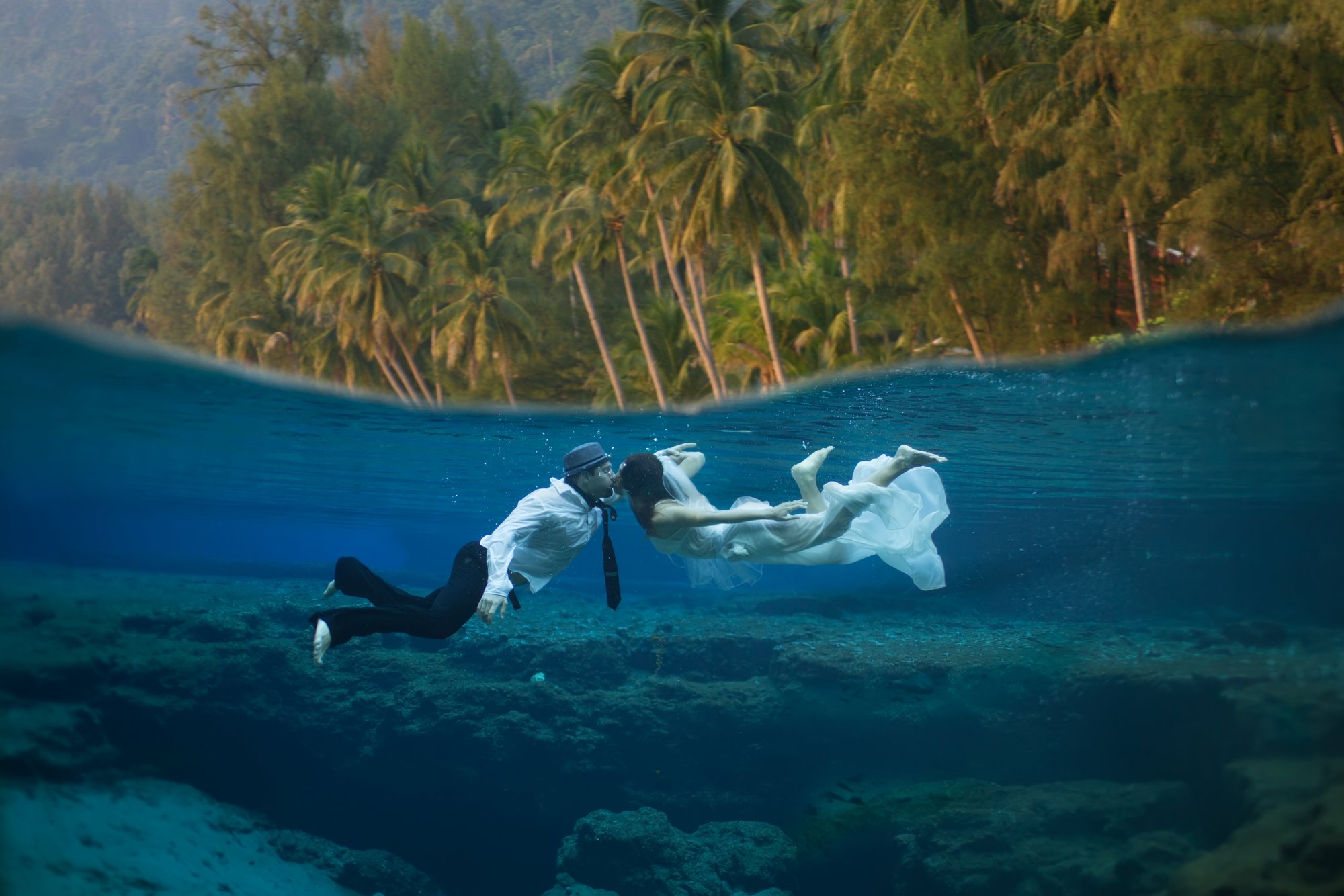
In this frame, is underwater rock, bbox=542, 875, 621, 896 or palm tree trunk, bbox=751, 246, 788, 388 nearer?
underwater rock, bbox=542, 875, 621, 896

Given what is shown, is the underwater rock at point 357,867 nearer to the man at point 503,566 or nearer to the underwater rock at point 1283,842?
the man at point 503,566

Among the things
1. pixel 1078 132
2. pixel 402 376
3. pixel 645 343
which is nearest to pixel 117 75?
pixel 402 376

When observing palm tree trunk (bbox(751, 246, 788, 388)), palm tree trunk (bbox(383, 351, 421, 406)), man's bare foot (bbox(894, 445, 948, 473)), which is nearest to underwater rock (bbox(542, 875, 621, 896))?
man's bare foot (bbox(894, 445, 948, 473))

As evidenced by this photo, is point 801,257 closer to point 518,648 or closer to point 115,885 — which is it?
point 518,648

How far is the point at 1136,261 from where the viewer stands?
15500 millimetres

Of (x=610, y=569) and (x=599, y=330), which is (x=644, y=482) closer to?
(x=610, y=569)

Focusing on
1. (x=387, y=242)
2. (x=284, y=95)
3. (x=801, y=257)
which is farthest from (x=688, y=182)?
(x=284, y=95)

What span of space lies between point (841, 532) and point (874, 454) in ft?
9.24

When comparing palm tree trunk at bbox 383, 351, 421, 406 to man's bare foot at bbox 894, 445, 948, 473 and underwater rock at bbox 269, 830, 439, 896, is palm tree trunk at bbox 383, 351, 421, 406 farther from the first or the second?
man's bare foot at bbox 894, 445, 948, 473

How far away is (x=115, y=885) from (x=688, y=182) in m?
18.6

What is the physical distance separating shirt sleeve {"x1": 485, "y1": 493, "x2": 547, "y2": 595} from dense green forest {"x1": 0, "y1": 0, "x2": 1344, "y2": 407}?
4.20 metres

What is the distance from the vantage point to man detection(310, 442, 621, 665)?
19.4 feet

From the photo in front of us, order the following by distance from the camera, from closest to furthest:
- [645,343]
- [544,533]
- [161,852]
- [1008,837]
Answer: [544,533], [1008,837], [161,852], [645,343]

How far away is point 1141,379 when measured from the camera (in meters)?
7.68
